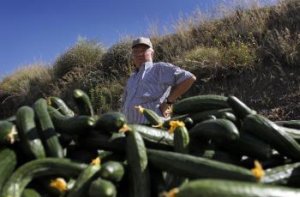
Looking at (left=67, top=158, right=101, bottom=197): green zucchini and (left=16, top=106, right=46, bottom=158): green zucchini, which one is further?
(left=16, top=106, right=46, bottom=158): green zucchini

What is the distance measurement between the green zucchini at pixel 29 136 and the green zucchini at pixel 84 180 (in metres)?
0.39

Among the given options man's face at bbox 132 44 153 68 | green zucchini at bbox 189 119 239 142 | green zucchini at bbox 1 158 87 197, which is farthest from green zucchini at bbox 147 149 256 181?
man's face at bbox 132 44 153 68

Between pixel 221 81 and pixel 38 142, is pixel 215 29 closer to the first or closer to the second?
pixel 221 81

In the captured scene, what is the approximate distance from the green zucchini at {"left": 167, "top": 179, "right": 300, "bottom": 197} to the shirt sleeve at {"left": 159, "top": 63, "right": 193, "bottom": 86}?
5.32 meters

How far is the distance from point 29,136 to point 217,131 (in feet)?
3.53

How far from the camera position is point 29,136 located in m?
3.34

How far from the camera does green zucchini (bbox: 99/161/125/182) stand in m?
2.89

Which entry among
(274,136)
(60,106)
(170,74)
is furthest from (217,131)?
(170,74)

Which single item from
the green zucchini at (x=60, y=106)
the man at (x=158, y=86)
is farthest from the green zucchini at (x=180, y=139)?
the man at (x=158, y=86)

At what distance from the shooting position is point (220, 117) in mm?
3625

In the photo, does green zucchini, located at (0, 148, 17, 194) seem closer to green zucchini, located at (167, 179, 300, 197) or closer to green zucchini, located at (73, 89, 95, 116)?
green zucchini, located at (73, 89, 95, 116)

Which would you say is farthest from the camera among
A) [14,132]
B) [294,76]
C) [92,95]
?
[92,95]

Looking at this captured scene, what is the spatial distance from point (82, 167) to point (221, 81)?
1085cm

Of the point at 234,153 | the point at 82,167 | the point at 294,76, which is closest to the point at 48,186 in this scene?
the point at 82,167
